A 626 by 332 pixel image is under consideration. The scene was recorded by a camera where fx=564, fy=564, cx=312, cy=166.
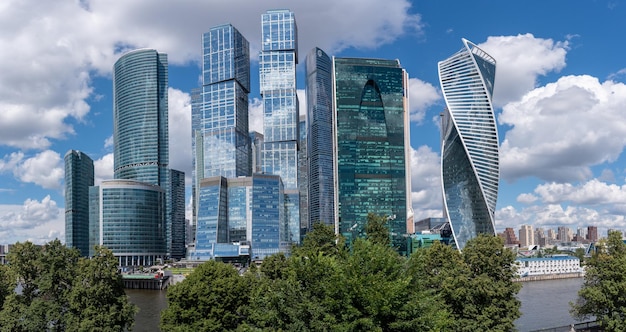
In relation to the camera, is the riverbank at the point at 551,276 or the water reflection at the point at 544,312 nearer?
the water reflection at the point at 544,312

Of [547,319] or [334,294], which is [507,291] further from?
[547,319]

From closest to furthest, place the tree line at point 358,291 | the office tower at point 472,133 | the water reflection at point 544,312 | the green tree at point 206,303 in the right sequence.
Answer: the tree line at point 358,291 < the green tree at point 206,303 < the water reflection at point 544,312 < the office tower at point 472,133

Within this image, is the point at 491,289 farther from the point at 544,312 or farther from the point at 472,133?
the point at 472,133

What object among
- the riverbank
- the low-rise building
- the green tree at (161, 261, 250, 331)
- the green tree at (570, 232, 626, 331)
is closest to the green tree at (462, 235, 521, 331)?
the green tree at (570, 232, 626, 331)

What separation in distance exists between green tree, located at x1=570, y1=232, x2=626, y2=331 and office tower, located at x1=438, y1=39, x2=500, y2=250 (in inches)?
5023

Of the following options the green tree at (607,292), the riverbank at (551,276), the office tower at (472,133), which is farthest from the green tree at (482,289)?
the office tower at (472,133)

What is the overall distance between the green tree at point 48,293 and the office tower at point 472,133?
144153mm

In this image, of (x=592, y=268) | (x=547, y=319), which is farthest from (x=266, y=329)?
(x=547, y=319)

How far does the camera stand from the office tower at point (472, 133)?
560 ft

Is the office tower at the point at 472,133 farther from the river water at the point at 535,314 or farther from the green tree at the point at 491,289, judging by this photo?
the green tree at the point at 491,289

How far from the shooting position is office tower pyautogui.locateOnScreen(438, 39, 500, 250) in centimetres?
→ 17075

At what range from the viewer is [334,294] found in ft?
79.3

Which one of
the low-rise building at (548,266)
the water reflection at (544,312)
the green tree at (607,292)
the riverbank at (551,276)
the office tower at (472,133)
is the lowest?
the riverbank at (551,276)

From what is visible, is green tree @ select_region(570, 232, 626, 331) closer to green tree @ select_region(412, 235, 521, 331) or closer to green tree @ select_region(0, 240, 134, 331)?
green tree @ select_region(412, 235, 521, 331)
